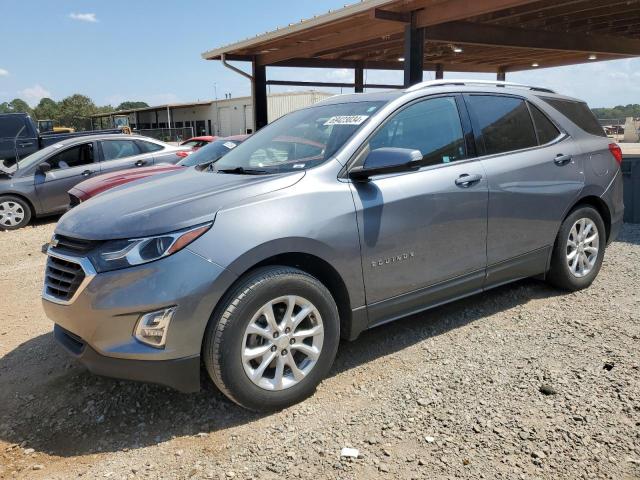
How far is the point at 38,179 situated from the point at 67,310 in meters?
7.56

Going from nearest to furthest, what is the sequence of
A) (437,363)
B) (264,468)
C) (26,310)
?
1. (264,468)
2. (437,363)
3. (26,310)

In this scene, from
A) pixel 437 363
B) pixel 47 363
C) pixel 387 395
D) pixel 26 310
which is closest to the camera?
pixel 387 395

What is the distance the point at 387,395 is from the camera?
304cm

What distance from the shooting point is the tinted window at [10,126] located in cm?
1271

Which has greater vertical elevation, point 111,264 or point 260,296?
point 111,264

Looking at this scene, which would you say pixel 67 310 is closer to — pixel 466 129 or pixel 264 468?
pixel 264 468

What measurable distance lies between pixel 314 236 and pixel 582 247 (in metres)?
2.92

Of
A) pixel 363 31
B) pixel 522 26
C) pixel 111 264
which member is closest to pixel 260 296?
pixel 111 264

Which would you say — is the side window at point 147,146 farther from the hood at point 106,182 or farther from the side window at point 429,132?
the side window at point 429,132

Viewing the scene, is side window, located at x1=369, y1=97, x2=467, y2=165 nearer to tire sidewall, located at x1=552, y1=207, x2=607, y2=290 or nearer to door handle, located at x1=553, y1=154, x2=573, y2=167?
Result: door handle, located at x1=553, y1=154, x2=573, y2=167

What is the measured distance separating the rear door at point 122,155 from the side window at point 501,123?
23.6 feet

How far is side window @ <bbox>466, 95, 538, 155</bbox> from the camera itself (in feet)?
12.7

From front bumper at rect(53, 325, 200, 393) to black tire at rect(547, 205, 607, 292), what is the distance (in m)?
3.25

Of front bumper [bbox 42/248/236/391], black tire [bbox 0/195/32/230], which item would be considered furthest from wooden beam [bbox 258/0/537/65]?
front bumper [bbox 42/248/236/391]
